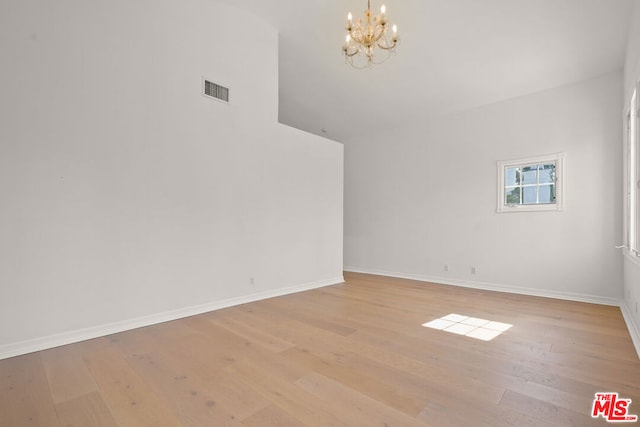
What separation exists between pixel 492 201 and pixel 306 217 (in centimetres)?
319

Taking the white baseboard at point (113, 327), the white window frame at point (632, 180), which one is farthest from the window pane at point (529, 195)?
the white baseboard at point (113, 327)

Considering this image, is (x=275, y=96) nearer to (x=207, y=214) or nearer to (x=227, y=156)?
(x=227, y=156)

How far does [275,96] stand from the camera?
4590 mm

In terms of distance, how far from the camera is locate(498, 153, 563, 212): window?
181 inches

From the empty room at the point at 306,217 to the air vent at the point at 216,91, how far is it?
0.14ft

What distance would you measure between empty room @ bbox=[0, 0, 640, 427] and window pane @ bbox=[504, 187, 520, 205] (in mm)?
20

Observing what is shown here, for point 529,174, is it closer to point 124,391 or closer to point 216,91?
point 216,91

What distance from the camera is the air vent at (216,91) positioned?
151 inches

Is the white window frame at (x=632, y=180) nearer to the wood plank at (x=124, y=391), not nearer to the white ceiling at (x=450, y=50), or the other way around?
the white ceiling at (x=450, y=50)

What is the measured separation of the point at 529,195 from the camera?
4852 millimetres

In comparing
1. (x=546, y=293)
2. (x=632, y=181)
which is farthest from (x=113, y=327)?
(x=546, y=293)

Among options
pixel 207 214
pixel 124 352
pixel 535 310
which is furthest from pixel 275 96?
pixel 535 310
